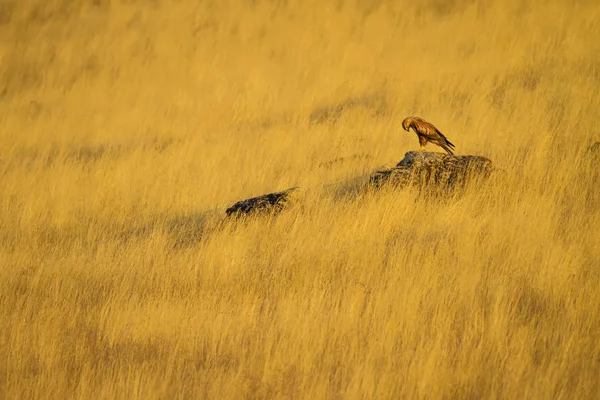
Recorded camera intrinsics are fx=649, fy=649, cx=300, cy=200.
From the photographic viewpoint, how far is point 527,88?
999 cm

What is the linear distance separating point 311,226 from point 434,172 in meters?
1.51

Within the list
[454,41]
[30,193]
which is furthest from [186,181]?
[454,41]

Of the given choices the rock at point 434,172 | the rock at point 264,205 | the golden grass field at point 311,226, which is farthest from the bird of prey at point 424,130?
the rock at point 264,205

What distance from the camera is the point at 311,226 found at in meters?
5.65

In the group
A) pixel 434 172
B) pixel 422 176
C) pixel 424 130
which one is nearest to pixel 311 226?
pixel 422 176

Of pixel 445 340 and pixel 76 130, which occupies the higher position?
pixel 76 130

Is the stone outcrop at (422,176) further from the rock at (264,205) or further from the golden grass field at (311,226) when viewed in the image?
the golden grass field at (311,226)

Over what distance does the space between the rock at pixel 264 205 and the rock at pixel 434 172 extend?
36.0 inches

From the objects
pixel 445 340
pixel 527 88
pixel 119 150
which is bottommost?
pixel 445 340

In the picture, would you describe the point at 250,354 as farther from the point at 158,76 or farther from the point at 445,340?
the point at 158,76

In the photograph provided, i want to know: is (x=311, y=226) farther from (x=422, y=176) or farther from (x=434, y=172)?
(x=434, y=172)

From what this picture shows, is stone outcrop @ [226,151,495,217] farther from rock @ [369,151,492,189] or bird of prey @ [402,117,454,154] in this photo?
bird of prey @ [402,117,454,154]

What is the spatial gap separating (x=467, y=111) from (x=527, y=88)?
128cm

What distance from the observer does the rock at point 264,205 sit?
6133mm
